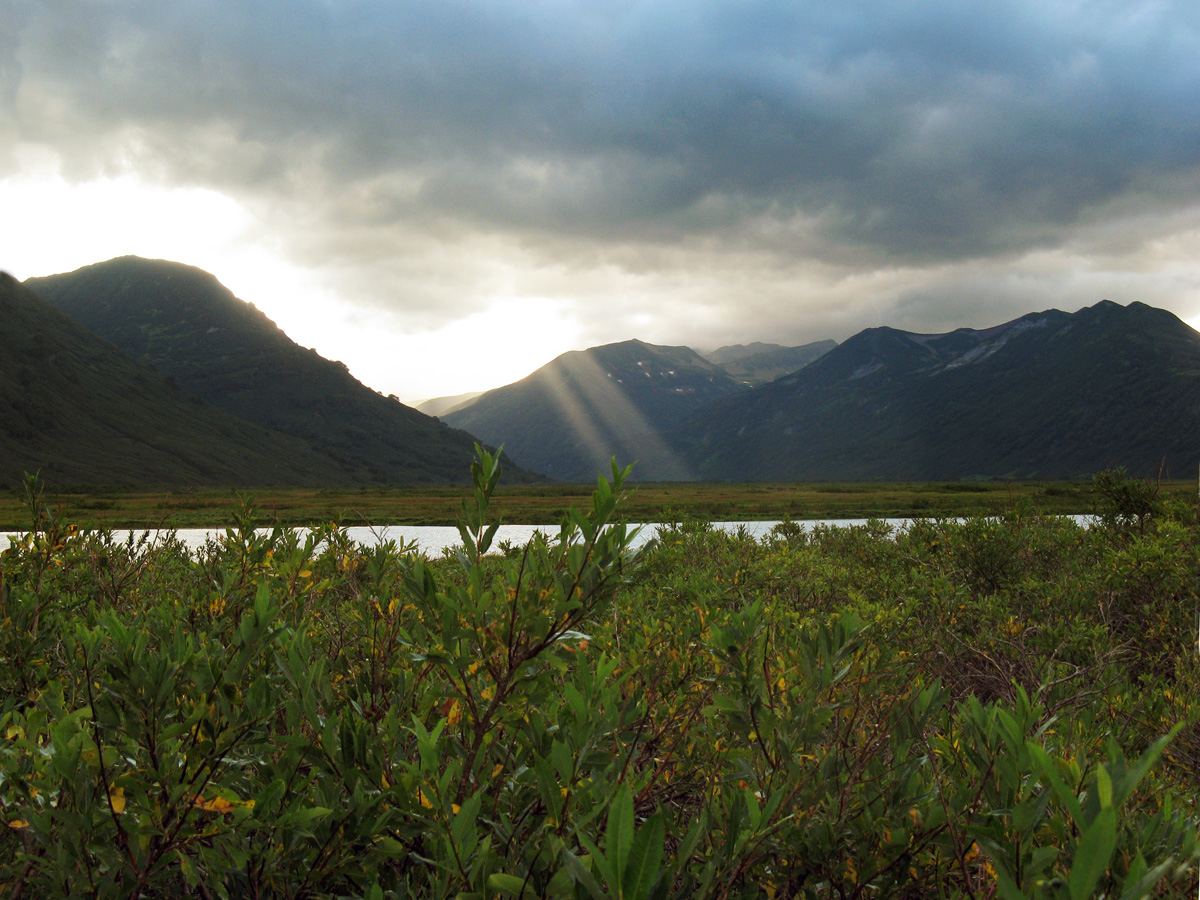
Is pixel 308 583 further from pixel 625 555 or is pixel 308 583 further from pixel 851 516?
pixel 851 516

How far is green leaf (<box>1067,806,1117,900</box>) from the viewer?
82cm

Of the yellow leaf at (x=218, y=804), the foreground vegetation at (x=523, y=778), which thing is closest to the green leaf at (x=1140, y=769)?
the foreground vegetation at (x=523, y=778)

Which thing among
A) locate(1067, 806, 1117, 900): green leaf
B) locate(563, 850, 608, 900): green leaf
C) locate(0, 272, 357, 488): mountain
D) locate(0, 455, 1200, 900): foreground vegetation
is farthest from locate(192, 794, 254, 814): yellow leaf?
locate(0, 272, 357, 488): mountain

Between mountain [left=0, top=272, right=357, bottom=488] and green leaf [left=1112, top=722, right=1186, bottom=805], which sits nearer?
green leaf [left=1112, top=722, right=1186, bottom=805]

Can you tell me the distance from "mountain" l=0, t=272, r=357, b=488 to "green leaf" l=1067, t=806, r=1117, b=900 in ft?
373

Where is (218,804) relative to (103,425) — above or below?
below

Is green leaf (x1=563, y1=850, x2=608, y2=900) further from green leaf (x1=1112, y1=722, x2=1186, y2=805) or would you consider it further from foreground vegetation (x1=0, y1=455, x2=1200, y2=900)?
green leaf (x1=1112, y1=722, x2=1186, y2=805)

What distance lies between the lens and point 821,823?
6.29 ft

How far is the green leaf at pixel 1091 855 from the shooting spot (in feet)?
2.68

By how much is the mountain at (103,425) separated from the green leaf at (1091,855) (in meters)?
114

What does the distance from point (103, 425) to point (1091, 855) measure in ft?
525

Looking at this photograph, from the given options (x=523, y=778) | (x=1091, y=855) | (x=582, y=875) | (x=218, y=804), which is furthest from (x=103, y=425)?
(x=1091, y=855)

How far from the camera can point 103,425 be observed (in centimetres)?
12850

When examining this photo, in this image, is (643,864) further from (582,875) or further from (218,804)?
(218,804)
